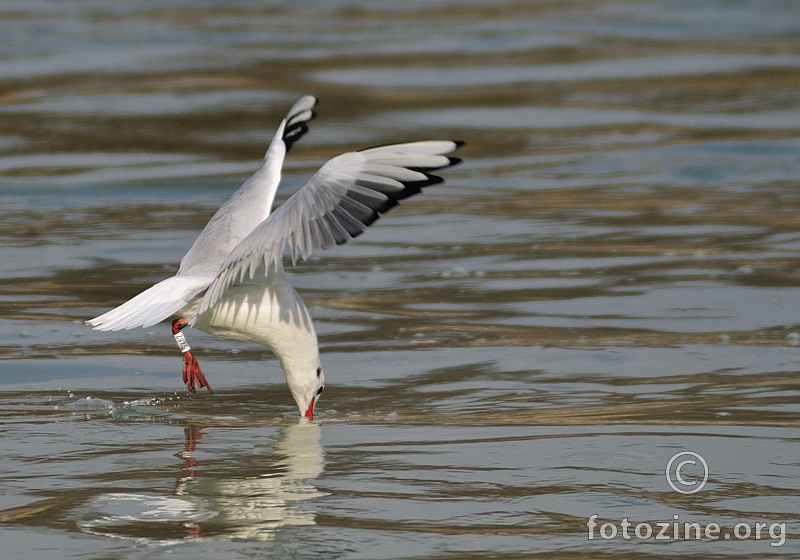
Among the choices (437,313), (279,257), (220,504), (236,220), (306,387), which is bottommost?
(220,504)

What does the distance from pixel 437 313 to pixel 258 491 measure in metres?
2.94

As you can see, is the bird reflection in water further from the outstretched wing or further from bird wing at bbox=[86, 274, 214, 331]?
the outstretched wing

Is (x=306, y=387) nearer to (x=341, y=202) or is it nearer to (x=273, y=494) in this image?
(x=341, y=202)

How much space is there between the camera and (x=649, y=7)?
21.0m

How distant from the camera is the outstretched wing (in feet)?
17.1

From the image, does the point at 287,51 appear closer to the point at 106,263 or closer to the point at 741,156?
the point at 741,156

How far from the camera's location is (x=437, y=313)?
750 cm

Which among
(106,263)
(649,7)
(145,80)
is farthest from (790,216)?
(649,7)

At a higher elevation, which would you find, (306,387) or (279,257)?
(279,257)

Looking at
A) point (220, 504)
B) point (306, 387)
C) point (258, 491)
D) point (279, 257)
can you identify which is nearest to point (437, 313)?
point (306, 387)

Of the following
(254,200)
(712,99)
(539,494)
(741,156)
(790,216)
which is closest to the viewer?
(539,494)

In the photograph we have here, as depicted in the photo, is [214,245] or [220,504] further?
[214,245]

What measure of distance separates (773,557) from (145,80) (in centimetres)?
1255

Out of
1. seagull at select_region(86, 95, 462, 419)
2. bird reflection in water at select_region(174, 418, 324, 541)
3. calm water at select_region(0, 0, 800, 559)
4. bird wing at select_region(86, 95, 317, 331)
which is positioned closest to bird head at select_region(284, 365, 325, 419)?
seagull at select_region(86, 95, 462, 419)
